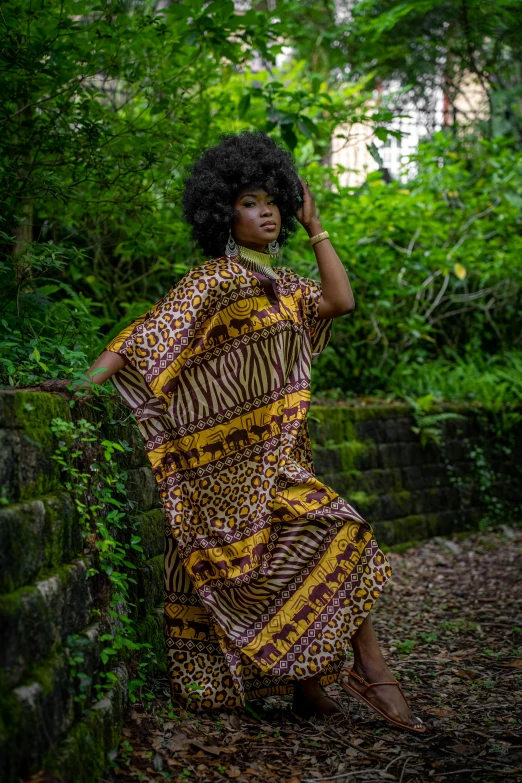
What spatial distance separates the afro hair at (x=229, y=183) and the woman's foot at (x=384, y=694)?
5.32ft

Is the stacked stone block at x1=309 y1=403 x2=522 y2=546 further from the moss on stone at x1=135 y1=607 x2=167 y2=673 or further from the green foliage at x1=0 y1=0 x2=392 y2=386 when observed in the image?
the moss on stone at x1=135 y1=607 x2=167 y2=673

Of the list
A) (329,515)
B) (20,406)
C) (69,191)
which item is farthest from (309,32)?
(20,406)

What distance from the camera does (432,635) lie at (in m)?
4.25

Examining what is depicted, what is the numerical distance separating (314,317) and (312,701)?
143cm

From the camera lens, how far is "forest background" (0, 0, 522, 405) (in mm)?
3514

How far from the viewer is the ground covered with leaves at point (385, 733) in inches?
96.4

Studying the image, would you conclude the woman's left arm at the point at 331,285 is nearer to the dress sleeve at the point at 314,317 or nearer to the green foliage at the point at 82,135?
the dress sleeve at the point at 314,317

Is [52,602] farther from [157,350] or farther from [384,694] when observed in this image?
[384,694]

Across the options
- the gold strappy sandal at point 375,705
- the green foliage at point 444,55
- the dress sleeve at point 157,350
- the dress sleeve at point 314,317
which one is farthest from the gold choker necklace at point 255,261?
the green foliage at point 444,55

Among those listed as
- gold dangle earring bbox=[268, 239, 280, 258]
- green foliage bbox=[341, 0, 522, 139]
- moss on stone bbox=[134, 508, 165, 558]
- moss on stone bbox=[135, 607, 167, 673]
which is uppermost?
green foliage bbox=[341, 0, 522, 139]

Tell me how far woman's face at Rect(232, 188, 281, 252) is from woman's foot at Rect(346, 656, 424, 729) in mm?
1574

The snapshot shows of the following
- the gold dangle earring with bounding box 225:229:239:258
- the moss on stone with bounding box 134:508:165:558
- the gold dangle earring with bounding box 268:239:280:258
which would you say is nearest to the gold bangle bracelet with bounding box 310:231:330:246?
the gold dangle earring with bounding box 268:239:280:258

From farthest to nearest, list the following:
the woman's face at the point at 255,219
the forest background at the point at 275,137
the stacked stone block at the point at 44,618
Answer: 1. the forest background at the point at 275,137
2. the woman's face at the point at 255,219
3. the stacked stone block at the point at 44,618

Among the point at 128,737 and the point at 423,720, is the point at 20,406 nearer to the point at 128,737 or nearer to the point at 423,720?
the point at 128,737
